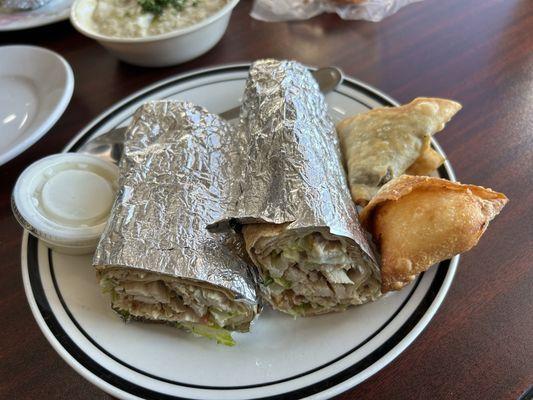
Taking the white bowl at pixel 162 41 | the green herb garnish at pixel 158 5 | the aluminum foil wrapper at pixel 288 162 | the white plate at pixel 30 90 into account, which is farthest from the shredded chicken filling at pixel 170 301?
the green herb garnish at pixel 158 5

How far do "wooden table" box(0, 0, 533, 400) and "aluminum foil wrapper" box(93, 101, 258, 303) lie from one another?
35 cm

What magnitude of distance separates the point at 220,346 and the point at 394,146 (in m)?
0.68

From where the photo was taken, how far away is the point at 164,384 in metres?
0.94

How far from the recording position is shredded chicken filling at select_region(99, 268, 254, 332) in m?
0.99

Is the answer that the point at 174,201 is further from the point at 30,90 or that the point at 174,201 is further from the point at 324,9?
the point at 324,9

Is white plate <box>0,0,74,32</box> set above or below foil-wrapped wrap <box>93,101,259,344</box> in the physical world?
below

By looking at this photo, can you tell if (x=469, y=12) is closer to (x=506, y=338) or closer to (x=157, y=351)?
(x=506, y=338)

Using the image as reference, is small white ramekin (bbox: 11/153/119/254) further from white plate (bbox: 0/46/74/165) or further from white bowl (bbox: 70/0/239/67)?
white bowl (bbox: 70/0/239/67)

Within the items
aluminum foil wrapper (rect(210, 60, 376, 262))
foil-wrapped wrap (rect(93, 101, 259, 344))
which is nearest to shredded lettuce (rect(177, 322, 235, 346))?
foil-wrapped wrap (rect(93, 101, 259, 344))

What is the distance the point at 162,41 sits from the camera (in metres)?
1.57

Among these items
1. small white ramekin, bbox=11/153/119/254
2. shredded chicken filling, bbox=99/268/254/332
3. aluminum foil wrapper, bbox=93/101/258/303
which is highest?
aluminum foil wrapper, bbox=93/101/258/303

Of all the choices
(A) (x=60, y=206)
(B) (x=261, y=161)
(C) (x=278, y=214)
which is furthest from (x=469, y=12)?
→ (A) (x=60, y=206)

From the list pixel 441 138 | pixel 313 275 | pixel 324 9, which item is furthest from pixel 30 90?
pixel 441 138

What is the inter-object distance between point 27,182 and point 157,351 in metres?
0.58
